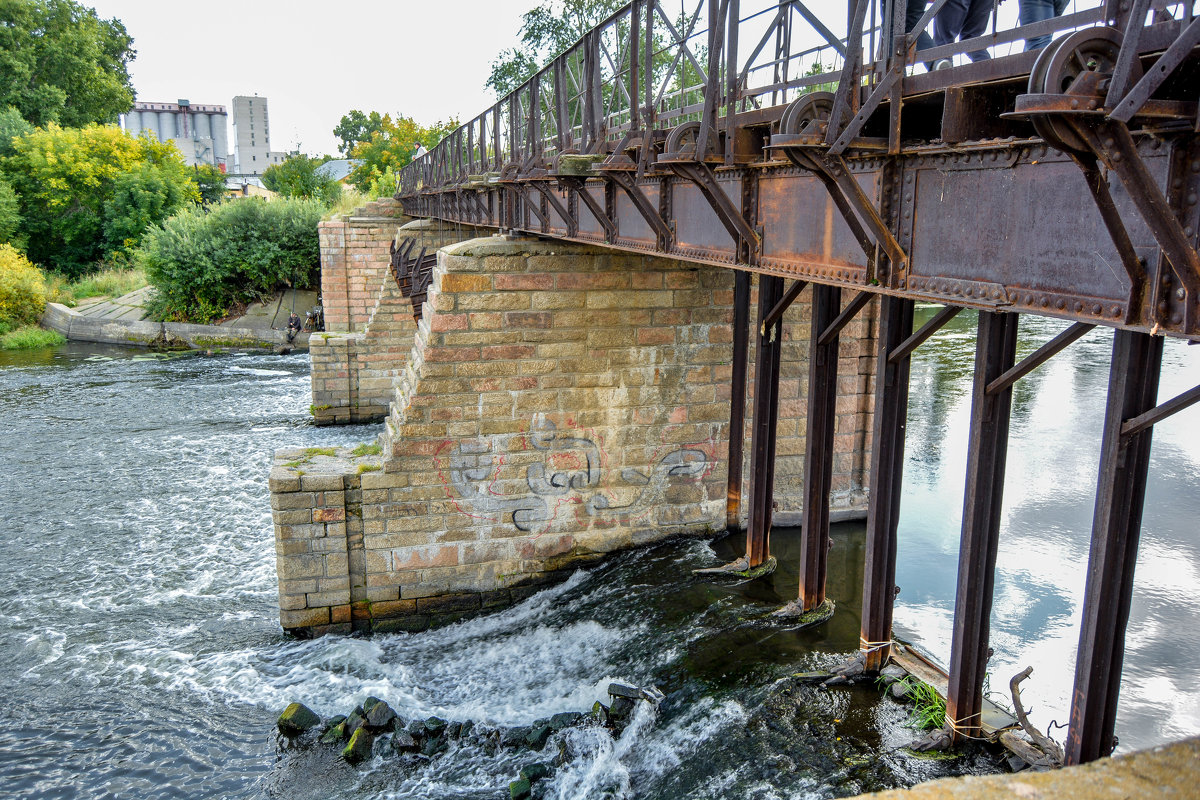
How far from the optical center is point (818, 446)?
306 inches

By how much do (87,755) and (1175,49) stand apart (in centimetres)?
891

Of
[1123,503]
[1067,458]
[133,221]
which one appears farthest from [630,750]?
[133,221]

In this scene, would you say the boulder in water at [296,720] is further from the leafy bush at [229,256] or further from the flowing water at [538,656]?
the leafy bush at [229,256]

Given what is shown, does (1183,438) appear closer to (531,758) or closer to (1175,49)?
(531,758)

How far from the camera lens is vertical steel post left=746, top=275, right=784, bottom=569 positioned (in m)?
8.89

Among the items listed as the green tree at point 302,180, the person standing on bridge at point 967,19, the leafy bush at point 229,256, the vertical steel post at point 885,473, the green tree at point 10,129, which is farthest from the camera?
the green tree at point 302,180

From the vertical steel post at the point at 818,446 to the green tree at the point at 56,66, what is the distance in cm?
5432

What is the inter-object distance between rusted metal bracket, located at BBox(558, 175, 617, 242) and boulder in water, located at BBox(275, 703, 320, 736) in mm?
4936

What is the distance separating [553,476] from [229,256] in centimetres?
2787

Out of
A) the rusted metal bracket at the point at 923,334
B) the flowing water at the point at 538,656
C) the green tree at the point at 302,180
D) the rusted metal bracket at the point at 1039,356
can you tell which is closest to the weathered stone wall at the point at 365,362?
the flowing water at the point at 538,656

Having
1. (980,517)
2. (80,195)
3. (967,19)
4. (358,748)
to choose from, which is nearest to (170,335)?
(80,195)

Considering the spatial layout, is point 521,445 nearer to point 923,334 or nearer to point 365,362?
point 923,334

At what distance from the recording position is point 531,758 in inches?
283

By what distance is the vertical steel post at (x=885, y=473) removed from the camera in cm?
645
